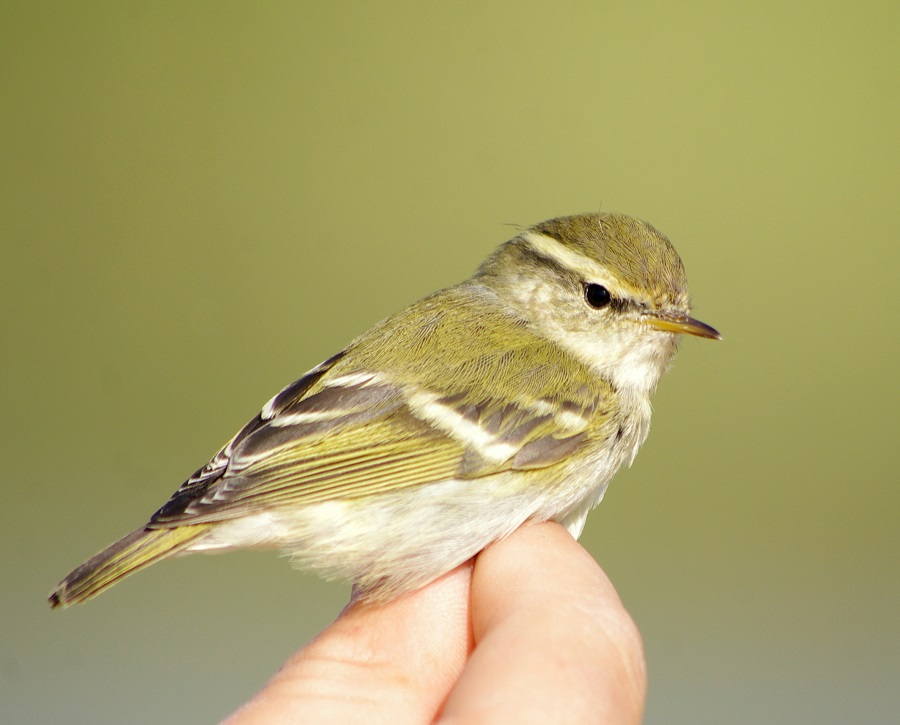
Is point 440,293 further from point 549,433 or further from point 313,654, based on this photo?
point 313,654

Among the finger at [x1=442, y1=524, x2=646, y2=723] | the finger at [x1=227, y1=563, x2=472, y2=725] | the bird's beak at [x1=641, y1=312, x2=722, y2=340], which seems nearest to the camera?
the finger at [x1=442, y1=524, x2=646, y2=723]

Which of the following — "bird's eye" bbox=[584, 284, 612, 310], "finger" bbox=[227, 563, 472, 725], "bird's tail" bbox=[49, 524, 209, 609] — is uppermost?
"bird's tail" bbox=[49, 524, 209, 609]

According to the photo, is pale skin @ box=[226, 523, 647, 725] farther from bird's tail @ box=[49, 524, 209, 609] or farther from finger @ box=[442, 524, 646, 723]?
bird's tail @ box=[49, 524, 209, 609]

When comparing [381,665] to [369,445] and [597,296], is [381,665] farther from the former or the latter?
[597,296]

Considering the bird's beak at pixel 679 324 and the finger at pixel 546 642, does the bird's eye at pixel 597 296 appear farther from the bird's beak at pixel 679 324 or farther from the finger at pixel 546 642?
the finger at pixel 546 642

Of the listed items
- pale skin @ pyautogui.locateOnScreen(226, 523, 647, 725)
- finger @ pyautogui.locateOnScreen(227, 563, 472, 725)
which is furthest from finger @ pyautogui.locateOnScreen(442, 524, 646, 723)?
finger @ pyautogui.locateOnScreen(227, 563, 472, 725)

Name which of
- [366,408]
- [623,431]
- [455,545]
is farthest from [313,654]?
[623,431]
